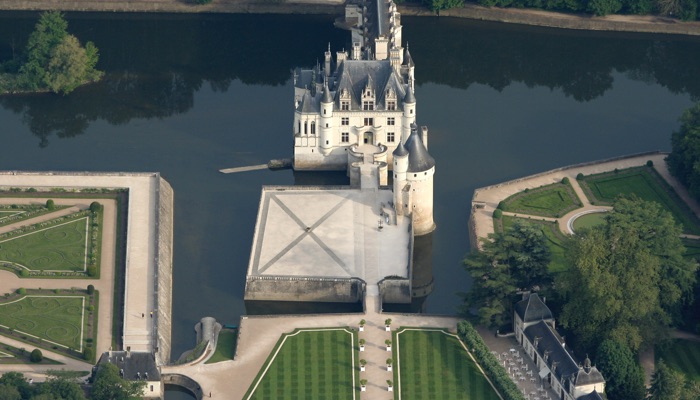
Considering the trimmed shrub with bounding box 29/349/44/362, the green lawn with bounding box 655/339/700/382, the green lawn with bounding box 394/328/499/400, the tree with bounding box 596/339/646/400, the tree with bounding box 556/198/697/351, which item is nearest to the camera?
the tree with bounding box 596/339/646/400

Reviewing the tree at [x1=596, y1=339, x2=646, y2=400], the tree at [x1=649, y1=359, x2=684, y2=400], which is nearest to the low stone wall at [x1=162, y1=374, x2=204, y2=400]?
the tree at [x1=596, y1=339, x2=646, y2=400]

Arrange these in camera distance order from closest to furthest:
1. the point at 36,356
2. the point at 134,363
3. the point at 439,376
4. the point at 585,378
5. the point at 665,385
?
1. the point at 665,385
2. the point at 585,378
3. the point at 134,363
4. the point at 439,376
5. the point at 36,356

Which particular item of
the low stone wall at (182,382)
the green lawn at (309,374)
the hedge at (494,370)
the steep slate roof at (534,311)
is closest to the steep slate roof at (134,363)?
the low stone wall at (182,382)

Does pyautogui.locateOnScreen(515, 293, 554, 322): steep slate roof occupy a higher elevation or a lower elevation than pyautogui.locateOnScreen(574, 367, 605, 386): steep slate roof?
higher

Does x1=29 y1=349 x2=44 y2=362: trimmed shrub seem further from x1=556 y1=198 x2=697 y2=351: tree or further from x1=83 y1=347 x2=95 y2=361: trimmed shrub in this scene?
x1=556 y1=198 x2=697 y2=351: tree

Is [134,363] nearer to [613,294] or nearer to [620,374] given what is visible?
[620,374]

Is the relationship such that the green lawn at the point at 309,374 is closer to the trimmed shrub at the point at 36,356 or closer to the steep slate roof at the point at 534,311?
the steep slate roof at the point at 534,311

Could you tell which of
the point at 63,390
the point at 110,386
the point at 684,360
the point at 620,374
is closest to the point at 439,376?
the point at 620,374
